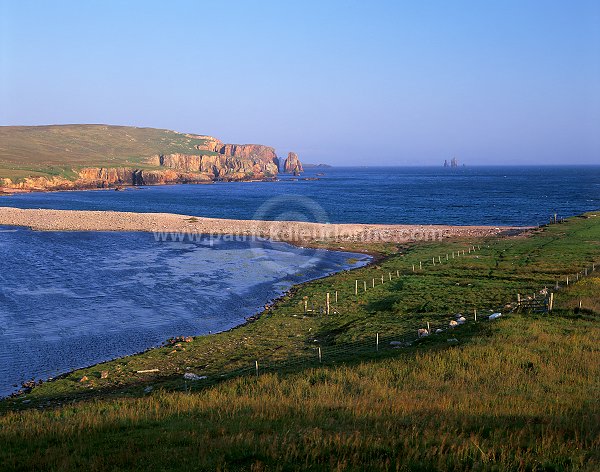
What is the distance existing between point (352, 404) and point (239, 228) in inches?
2711

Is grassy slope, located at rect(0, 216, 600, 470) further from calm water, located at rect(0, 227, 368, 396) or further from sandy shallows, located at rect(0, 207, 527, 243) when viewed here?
sandy shallows, located at rect(0, 207, 527, 243)

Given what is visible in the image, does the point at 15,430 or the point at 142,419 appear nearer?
the point at 15,430

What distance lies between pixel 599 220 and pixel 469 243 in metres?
22.3

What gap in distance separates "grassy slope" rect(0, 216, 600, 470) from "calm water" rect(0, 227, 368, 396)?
3.92 metres

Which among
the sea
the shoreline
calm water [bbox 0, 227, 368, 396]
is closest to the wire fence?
the sea

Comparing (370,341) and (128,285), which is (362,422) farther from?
(128,285)

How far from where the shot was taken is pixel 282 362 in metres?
23.6

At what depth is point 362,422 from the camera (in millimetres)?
12242

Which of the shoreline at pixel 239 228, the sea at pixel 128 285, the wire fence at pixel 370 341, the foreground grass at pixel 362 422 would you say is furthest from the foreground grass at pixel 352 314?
the shoreline at pixel 239 228

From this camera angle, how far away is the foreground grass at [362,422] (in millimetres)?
9727

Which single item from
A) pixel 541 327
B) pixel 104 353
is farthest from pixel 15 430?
pixel 541 327

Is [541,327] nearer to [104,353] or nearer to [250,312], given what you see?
[250,312]

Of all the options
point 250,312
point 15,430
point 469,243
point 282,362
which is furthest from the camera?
point 469,243

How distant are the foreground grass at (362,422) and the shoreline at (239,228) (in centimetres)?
4951
